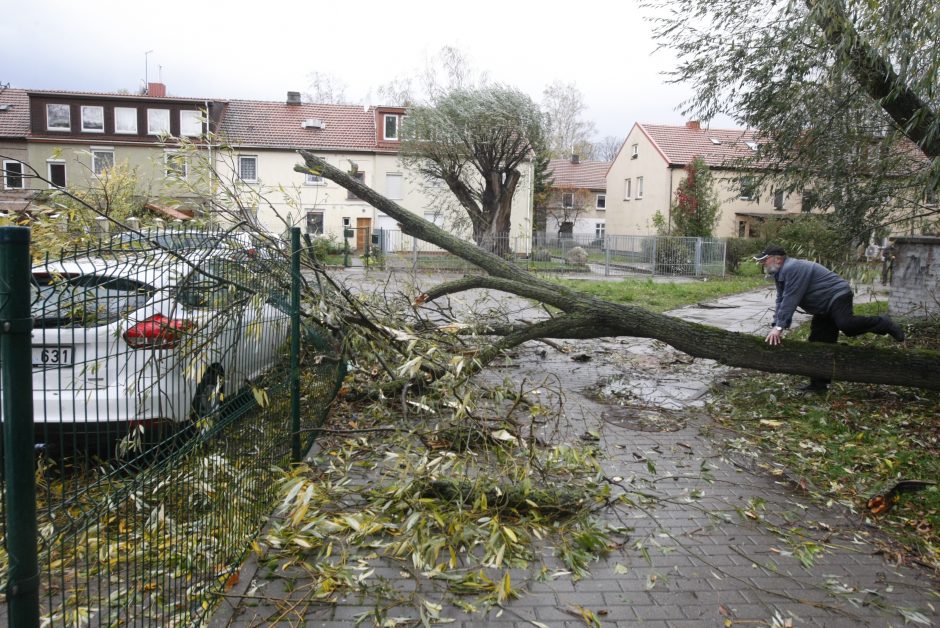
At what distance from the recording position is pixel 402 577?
3650 mm

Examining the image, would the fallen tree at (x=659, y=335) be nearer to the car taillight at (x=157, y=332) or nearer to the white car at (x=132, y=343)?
the white car at (x=132, y=343)

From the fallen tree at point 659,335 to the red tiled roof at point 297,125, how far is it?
30.9 meters

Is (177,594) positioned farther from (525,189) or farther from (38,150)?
(38,150)

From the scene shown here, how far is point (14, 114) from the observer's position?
38.5 m

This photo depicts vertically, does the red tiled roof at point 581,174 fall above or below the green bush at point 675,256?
above

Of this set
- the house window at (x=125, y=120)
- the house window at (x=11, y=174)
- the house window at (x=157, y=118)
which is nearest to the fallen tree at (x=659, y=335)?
the house window at (x=11, y=174)

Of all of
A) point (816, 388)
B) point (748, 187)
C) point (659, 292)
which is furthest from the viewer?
point (659, 292)

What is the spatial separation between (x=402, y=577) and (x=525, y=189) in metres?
34.0

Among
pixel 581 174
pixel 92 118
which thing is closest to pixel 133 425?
pixel 92 118

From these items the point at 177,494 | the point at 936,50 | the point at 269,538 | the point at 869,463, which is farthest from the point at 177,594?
the point at 936,50

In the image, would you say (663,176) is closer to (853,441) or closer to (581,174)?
(581,174)

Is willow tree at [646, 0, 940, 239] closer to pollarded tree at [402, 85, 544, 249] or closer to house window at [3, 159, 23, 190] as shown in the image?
house window at [3, 159, 23, 190]

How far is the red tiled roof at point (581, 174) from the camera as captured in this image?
52.0m

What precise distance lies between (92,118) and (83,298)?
39966 mm
